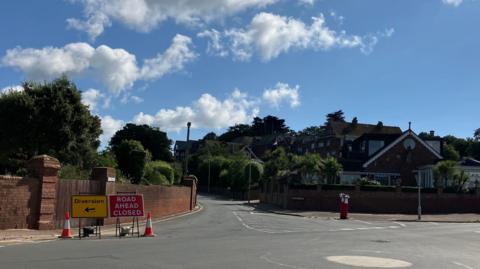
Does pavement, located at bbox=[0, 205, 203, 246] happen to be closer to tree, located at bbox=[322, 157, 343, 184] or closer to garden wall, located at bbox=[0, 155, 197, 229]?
garden wall, located at bbox=[0, 155, 197, 229]

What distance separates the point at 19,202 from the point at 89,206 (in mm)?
2303

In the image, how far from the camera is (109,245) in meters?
16.1

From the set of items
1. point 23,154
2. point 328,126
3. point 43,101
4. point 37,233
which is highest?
point 328,126

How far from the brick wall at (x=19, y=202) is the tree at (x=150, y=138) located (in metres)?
84.2

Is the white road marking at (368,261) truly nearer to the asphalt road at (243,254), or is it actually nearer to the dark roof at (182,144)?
the asphalt road at (243,254)

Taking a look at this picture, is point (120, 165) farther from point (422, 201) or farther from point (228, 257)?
point (228, 257)

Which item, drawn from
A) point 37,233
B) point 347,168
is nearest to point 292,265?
point 37,233

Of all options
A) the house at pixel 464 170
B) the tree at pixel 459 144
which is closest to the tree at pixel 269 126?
the tree at pixel 459 144

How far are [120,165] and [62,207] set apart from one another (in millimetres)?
19417

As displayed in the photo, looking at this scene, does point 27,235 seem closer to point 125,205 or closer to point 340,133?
point 125,205

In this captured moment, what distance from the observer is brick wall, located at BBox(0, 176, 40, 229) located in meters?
19.0

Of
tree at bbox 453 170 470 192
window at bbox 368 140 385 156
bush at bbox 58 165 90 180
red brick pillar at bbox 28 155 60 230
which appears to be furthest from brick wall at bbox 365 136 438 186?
red brick pillar at bbox 28 155 60 230

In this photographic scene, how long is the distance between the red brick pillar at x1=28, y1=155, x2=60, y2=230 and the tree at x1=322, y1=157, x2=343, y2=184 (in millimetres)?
36206

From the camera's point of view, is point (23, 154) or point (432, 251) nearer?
point (432, 251)
